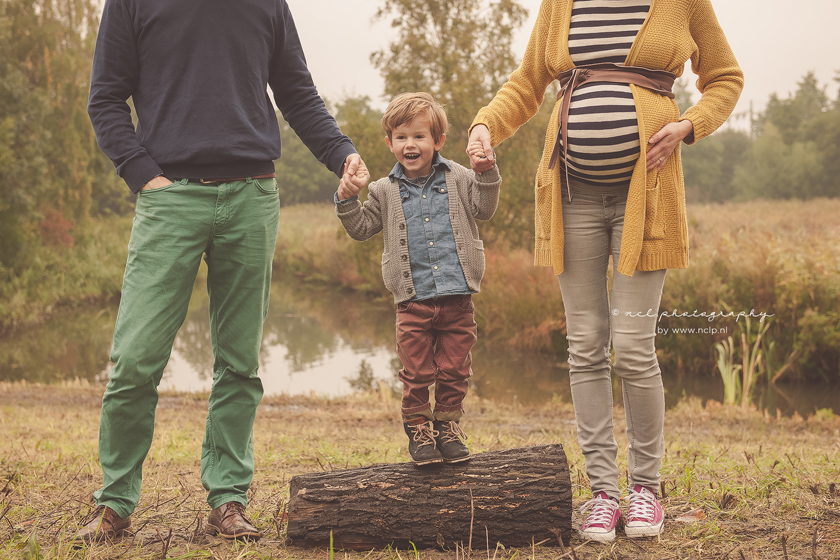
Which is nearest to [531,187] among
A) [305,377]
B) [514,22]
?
[514,22]

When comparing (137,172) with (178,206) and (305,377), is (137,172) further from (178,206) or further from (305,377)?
(305,377)

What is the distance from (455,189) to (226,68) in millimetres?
978

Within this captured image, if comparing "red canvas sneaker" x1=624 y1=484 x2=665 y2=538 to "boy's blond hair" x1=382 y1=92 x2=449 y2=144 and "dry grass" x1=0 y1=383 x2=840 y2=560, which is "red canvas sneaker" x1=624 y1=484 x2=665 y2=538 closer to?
"dry grass" x1=0 y1=383 x2=840 y2=560

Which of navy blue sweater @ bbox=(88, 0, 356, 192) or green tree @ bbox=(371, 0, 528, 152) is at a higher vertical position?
green tree @ bbox=(371, 0, 528, 152)

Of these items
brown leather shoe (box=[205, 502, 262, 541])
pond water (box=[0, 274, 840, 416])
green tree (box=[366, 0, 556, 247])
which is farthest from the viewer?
green tree (box=[366, 0, 556, 247])

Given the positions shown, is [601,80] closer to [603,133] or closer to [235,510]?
[603,133]

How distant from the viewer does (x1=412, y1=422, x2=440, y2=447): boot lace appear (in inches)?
97.0

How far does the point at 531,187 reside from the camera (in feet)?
43.7

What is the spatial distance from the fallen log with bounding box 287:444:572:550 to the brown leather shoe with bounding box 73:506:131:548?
0.64 m

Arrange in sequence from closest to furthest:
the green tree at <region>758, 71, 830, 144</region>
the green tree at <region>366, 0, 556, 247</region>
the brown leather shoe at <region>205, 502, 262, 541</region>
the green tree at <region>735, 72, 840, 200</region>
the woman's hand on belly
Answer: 1. the woman's hand on belly
2. the brown leather shoe at <region>205, 502, 262, 541</region>
3. the green tree at <region>366, 0, 556, 247</region>
4. the green tree at <region>735, 72, 840, 200</region>
5. the green tree at <region>758, 71, 830, 144</region>

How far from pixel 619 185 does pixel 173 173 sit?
5.49 ft

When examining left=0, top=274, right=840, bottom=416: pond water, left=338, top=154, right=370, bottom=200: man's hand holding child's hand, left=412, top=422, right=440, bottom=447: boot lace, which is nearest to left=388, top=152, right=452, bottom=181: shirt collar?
left=338, top=154, right=370, bottom=200: man's hand holding child's hand

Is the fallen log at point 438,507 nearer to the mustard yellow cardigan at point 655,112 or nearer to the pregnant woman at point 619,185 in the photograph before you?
the pregnant woman at point 619,185

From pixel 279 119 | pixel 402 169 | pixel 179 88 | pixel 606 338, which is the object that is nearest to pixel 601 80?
pixel 402 169
